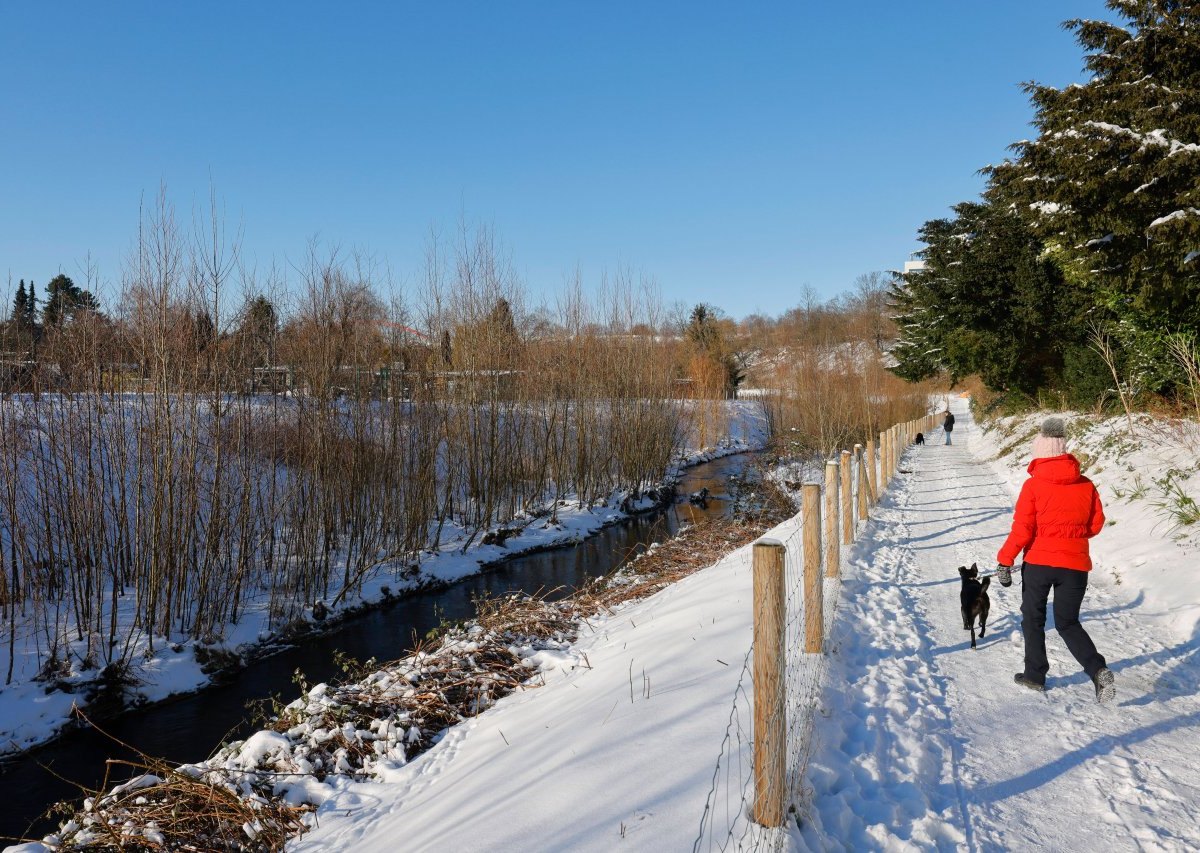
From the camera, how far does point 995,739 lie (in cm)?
398

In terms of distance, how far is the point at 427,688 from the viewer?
20.4 feet

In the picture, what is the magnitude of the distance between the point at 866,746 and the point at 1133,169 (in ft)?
37.4

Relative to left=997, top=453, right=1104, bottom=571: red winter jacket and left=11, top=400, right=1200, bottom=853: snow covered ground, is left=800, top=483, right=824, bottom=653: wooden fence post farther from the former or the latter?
left=997, top=453, right=1104, bottom=571: red winter jacket

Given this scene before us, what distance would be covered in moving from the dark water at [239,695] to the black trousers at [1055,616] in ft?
19.9

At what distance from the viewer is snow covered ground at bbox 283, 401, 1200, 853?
3.16 metres

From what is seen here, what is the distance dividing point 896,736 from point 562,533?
13.0 meters

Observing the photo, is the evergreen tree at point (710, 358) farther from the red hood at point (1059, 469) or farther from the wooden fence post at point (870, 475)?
the red hood at point (1059, 469)

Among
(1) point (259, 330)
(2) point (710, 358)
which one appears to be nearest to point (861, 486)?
(1) point (259, 330)

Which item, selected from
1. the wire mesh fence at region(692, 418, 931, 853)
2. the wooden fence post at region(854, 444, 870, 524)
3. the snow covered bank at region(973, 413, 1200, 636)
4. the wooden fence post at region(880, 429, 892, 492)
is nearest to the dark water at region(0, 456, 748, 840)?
the wooden fence post at region(854, 444, 870, 524)

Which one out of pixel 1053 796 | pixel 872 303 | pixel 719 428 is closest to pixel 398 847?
pixel 1053 796

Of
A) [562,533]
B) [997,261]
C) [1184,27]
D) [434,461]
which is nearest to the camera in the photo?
[1184,27]

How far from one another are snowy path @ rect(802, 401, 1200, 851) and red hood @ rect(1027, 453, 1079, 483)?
1443 millimetres

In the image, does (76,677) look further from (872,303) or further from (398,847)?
(872,303)

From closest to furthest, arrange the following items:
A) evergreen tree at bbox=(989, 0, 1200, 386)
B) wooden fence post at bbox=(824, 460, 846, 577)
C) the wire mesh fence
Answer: the wire mesh fence, wooden fence post at bbox=(824, 460, 846, 577), evergreen tree at bbox=(989, 0, 1200, 386)
